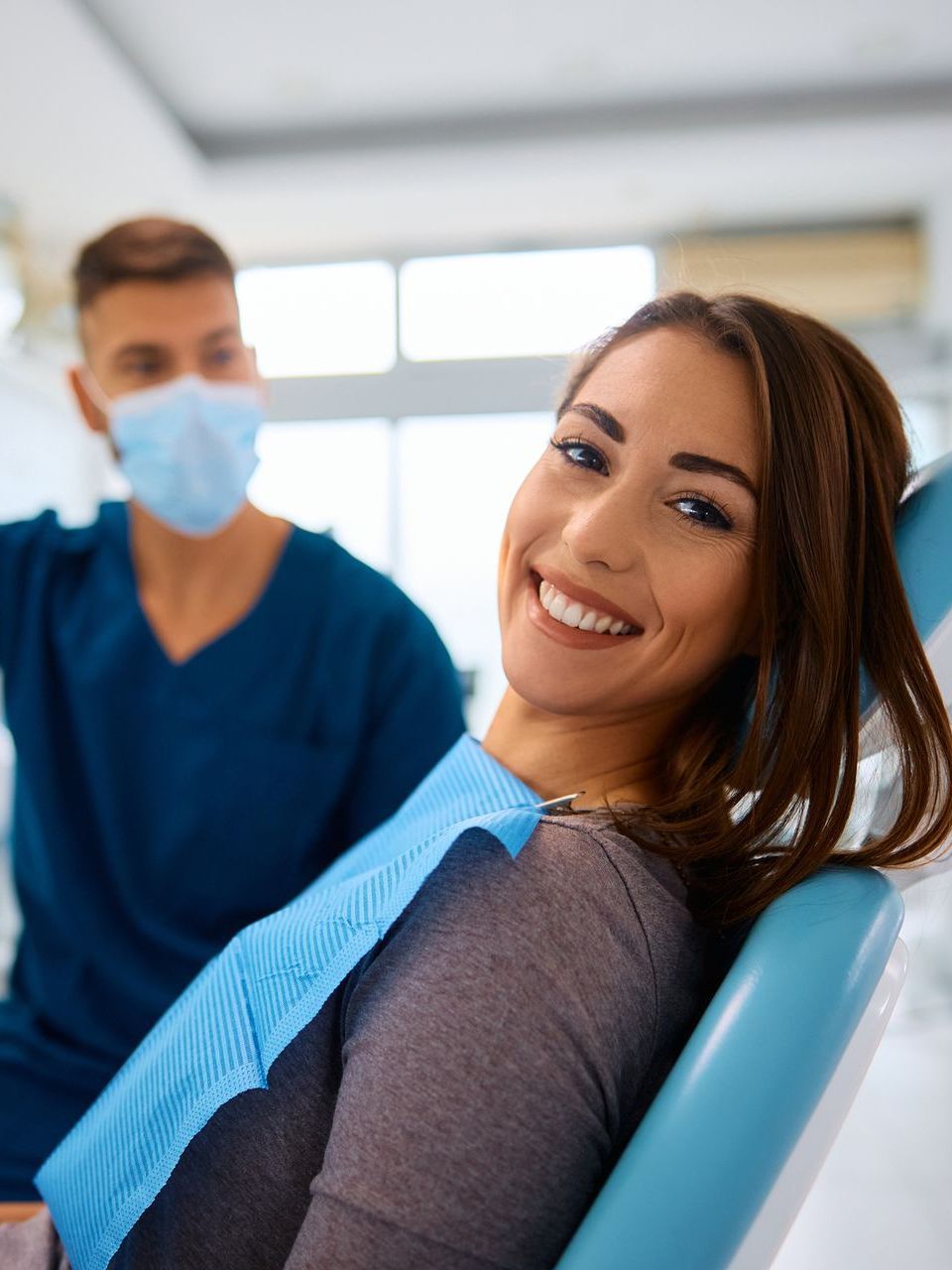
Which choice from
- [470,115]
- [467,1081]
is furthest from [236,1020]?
[470,115]

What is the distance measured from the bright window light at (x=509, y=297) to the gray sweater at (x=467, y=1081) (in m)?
5.22

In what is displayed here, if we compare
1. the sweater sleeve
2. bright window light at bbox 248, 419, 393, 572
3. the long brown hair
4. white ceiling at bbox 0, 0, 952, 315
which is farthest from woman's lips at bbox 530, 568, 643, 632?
bright window light at bbox 248, 419, 393, 572

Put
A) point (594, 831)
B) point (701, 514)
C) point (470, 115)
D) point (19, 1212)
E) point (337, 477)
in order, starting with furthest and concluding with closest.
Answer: point (337, 477), point (470, 115), point (19, 1212), point (701, 514), point (594, 831)

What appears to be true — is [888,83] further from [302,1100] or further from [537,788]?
[302,1100]

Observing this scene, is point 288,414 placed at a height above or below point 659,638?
above

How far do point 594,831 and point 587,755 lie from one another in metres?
0.18

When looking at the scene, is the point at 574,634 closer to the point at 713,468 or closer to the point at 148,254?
the point at 713,468

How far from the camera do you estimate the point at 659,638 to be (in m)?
0.83

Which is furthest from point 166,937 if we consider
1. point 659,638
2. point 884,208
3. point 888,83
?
point 884,208

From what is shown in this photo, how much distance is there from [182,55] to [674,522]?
166 inches

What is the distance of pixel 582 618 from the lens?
0.83 m

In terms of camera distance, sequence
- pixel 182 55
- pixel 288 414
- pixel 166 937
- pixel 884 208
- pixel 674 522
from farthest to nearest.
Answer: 1. pixel 288 414
2. pixel 884 208
3. pixel 182 55
4. pixel 166 937
5. pixel 674 522

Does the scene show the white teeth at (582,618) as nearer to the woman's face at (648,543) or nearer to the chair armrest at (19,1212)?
the woman's face at (648,543)

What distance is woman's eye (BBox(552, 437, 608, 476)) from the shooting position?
876 mm
